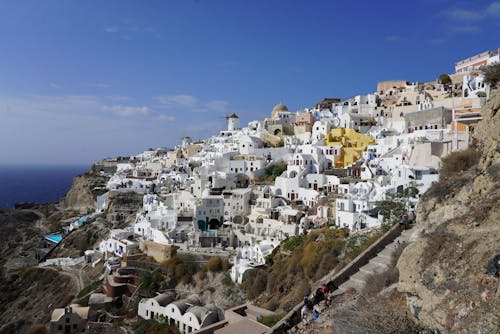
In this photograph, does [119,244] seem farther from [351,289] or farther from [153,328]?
[351,289]

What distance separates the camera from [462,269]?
22.8 feet

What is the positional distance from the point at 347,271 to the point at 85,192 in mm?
52830

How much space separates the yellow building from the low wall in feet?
62.4

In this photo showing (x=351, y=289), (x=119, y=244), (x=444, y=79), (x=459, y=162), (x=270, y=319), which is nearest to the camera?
(x=351, y=289)

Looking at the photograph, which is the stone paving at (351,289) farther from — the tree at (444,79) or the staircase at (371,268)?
the tree at (444,79)

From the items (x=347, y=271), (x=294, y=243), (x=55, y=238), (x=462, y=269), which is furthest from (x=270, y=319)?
(x=55, y=238)

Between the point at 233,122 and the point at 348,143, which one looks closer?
the point at 348,143

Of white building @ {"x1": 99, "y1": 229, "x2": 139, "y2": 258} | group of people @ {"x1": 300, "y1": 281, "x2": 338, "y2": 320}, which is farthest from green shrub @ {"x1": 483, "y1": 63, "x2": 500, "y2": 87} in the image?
white building @ {"x1": 99, "y1": 229, "x2": 139, "y2": 258}

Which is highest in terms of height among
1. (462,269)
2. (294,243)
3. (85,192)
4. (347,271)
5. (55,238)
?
(462,269)

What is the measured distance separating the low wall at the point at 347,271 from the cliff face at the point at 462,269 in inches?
160

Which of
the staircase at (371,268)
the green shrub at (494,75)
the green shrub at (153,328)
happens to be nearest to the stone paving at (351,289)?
the staircase at (371,268)

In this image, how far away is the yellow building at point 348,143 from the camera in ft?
112

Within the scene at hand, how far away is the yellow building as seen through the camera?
3419 centimetres

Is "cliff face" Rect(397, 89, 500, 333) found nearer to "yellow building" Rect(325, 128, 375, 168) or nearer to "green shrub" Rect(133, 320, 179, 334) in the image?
"green shrub" Rect(133, 320, 179, 334)
